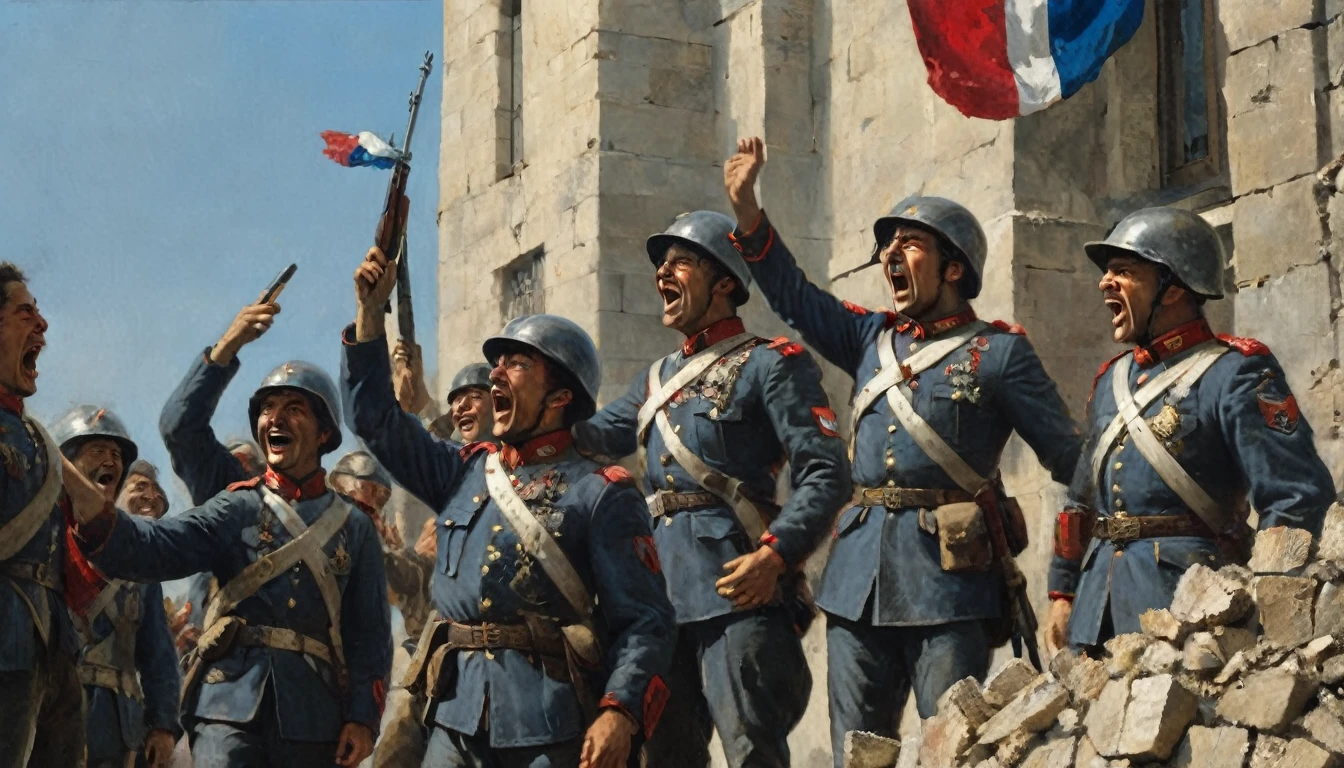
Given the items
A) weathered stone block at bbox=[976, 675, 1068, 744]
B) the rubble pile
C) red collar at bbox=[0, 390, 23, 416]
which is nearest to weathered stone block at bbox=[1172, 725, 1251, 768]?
the rubble pile

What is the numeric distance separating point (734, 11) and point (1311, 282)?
16.8 ft

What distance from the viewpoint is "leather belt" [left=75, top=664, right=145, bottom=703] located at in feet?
29.8

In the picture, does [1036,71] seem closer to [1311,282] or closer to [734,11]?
[1311,282]

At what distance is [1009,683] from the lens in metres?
6.72

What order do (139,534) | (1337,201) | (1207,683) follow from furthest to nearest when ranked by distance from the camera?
(1337,201) < (139,534) < (1207,683)

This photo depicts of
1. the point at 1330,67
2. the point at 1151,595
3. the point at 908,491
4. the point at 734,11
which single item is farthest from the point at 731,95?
the point at 1151,595

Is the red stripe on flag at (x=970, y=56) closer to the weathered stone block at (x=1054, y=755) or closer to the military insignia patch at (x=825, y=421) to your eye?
the military insignia patch at (x=825, y=421)

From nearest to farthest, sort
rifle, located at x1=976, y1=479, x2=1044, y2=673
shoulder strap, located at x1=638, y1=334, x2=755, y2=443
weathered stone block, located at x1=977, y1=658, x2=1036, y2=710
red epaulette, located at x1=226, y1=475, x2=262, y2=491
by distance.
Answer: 1. weathered stone block, located at x1=977, y1=658, x2=1036, y2=710
2. rifle, located at x1=976, y1=479, x2=1044, y2=673
3. red epaulette, located at x1=226, y1=475, x2=262, y2=491
4. shoulder strap, located at x1=638, y1=334, x2=755, y2=443

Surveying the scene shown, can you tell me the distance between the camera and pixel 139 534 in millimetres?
7480

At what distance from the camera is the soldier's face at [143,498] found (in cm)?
1047

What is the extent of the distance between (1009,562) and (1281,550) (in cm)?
151

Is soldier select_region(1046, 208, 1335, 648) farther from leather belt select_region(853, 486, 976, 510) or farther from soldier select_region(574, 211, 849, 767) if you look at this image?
soldier select_region(574, 211, 849, 767)

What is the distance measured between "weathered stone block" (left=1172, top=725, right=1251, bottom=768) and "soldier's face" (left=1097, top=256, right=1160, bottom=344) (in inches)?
64.8

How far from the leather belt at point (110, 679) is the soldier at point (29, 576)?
6.21ft
